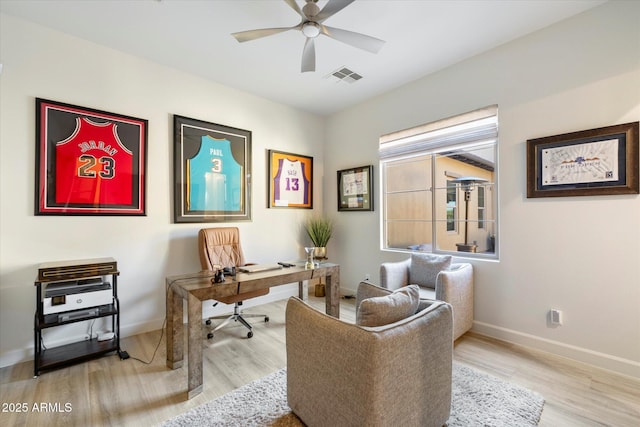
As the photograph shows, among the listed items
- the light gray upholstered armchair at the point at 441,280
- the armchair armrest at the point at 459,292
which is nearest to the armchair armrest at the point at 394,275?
the light gray upholstered armchair at the point at 441,280

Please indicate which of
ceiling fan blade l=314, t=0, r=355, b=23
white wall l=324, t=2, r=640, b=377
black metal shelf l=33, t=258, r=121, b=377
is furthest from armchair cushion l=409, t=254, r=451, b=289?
black metal shelf l=33, t=258, r=121, b=377

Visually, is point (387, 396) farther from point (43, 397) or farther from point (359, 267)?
point (359, 267)

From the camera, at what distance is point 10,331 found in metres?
2.32

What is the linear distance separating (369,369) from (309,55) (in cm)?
246

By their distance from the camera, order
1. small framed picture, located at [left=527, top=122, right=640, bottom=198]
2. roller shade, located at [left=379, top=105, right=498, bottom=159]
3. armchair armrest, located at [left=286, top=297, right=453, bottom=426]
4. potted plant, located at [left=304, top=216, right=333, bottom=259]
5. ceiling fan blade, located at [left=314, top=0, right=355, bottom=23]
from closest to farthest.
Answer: armchair armrest, located at [left=286, top=297, right=453, bottom=426] → ceiling fan blade, located at [left=314, top=0, right=355, bottom=23] → small framed picture, located at [left=527, top=122, right=640, bottom=198] → roller shade, located at [left=379, top=105, right=498, bottom=159] → potted plant, located at [left=304, top=216, right=333, bottom=259]

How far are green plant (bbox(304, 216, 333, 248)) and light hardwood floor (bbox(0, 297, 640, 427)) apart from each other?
1800 millimetres

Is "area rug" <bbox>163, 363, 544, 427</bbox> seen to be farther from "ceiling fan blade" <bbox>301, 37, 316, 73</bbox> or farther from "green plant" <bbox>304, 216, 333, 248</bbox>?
"ceiling fan blade" <bbox>301, 37, 316, 73</bbox>

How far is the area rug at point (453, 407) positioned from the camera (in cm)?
167

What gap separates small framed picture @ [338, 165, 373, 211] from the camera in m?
4.02

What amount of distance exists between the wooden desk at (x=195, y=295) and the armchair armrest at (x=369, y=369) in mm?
731

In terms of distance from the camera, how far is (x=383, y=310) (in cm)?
146

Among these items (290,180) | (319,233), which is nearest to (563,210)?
(319,233)

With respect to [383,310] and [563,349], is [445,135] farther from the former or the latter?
[383,310]

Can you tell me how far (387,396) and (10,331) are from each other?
3.10 meters
